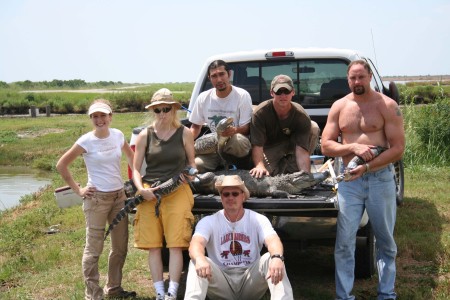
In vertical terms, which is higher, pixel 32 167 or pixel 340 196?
pixel 340 196

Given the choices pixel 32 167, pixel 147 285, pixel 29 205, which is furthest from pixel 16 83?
pixel 147 285

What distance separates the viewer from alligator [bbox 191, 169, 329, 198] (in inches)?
180

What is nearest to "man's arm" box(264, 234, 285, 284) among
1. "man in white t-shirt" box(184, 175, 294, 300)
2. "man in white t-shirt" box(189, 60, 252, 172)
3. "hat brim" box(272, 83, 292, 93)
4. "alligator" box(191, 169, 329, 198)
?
"man in white t-shirt" box(184, 175, 294, 300)

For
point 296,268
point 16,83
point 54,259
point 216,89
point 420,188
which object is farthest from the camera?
point 16,83

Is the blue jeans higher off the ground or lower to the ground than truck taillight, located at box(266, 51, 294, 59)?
lower

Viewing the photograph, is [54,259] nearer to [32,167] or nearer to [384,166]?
[384,166]

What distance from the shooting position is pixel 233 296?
4.29m

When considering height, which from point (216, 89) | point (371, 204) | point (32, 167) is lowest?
point (32, 167)

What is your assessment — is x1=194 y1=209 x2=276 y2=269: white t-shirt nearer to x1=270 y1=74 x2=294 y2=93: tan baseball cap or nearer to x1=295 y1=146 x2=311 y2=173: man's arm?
x1=295 y1=146 x2=311 y2=173: man's arm

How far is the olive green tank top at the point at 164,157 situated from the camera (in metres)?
4.56

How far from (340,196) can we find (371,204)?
22 centimetres

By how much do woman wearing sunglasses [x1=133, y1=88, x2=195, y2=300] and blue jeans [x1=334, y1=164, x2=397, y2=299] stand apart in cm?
109

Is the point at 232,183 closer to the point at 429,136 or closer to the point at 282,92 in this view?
the point at 282,92

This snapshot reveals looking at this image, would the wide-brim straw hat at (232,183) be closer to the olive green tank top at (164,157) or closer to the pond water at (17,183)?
the olive green tank top at (164,157)
